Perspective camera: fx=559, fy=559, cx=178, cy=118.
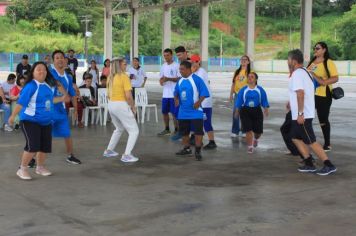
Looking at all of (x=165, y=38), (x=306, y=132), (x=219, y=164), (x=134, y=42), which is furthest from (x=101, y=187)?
(x=134, y=42)

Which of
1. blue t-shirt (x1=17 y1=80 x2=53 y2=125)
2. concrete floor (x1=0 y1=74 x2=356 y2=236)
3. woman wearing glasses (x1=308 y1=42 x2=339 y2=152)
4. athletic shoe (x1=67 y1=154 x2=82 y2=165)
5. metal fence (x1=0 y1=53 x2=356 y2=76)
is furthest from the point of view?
metal fence (x1=0 y1=53 x2=356 y2=76)

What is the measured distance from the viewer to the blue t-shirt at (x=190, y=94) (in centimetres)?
859

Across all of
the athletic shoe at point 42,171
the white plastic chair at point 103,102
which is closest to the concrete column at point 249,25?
the white plastic chair at point 103,102

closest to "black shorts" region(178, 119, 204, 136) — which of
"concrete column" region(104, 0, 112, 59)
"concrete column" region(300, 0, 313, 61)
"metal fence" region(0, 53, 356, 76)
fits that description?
"concrete column" region(300, 0, 313, 61)

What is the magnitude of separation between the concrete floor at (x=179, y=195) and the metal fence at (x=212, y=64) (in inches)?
1880

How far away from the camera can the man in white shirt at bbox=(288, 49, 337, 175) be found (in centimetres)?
730

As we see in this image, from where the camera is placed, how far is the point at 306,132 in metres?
7.38

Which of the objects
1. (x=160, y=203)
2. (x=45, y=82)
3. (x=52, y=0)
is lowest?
(x=160, y=203)

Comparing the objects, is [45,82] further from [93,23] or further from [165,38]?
Answer: [93,23]

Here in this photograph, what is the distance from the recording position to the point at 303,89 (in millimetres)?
7293

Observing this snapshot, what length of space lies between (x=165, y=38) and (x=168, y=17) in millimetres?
1046

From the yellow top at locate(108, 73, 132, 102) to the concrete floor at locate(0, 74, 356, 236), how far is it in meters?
0.99

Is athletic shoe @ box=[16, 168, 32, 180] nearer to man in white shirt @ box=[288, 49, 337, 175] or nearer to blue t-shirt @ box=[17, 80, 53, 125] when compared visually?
blue t-shirt @ box=[17, 80, 53, 125]

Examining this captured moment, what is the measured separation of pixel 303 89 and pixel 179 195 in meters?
2.24
